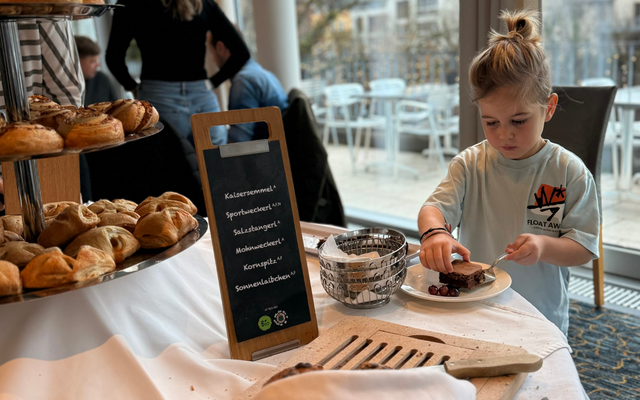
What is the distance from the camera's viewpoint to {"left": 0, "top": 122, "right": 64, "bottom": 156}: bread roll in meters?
0.74

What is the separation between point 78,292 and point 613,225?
2.87 metres

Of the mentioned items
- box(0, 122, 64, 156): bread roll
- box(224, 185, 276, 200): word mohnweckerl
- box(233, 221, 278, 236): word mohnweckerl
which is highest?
box(0, 122, 64, 156): bread roll

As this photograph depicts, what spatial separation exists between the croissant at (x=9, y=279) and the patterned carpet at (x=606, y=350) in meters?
1.88

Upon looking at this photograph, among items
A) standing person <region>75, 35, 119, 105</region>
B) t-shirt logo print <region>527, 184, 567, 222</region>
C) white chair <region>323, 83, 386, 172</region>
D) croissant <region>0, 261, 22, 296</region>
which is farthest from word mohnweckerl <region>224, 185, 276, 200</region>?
standing person <region>75, 35, 119, 105</region>

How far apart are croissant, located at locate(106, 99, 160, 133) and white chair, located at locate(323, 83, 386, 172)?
3146 millimetres

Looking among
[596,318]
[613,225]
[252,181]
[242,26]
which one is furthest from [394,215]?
[252,181]

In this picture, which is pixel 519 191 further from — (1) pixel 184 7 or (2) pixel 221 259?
(1) pixel 184 7

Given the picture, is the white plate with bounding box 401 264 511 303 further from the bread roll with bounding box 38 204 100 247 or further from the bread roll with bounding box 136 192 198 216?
the bread roll with bounding box 38 204 100 247

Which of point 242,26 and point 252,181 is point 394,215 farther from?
point 252,181

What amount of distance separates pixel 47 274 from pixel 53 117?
26 cm

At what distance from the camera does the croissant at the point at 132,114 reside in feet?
3.13

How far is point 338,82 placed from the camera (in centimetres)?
420

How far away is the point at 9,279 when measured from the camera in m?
0.76

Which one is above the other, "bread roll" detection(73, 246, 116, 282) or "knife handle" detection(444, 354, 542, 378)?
"bread roll" detection(73, 246, 116, 282)
